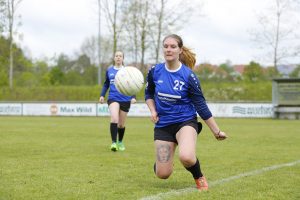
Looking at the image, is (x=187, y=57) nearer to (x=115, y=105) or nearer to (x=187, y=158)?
(x=187, y=158)

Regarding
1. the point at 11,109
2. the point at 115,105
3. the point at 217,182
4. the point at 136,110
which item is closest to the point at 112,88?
the point at 115,105

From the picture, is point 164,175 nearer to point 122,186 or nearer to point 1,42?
point 122,186

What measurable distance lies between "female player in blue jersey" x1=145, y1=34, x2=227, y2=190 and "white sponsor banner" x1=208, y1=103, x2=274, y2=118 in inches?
1015

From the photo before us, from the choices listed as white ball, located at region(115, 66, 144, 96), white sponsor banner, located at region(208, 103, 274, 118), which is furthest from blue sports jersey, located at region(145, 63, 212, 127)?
white sponsor banner, located at region(208, 103, 274, 118)

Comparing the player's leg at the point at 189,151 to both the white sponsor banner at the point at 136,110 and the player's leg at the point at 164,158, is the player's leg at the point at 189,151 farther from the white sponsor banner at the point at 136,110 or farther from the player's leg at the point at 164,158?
the white sponsor banner at the point at 136,110

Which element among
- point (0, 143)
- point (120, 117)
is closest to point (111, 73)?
point (120, 117)

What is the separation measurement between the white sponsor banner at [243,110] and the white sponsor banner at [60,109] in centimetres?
807

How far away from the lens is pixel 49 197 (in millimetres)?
6297

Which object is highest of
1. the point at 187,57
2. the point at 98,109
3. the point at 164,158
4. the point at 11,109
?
the point at 187,57

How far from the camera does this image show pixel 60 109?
37.1 meters

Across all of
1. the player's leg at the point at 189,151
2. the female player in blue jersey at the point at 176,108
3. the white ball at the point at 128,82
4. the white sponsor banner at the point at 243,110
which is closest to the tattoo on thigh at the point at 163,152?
the female player in blue jersey at the point at 176,108

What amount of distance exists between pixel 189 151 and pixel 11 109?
32.9m

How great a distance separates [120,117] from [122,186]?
5.41 metres

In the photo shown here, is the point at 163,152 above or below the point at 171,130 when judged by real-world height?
below
